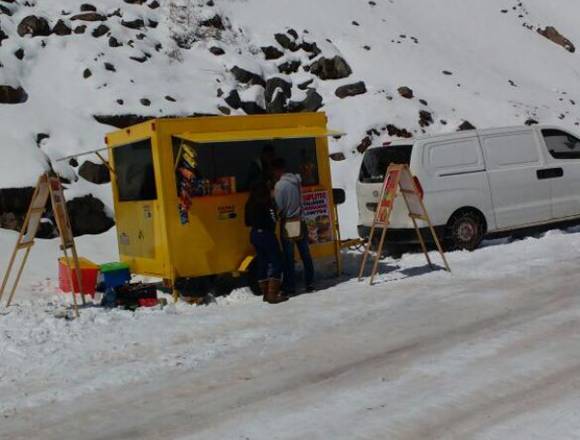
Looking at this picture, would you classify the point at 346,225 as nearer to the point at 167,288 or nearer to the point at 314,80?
the point at 167,288

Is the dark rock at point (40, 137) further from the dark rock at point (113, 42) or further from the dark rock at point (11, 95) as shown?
the dark rock at point (113, 42)

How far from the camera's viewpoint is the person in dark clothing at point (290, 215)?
996 cm

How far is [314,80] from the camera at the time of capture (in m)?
23.2

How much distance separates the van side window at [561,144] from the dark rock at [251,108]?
30.3 feet

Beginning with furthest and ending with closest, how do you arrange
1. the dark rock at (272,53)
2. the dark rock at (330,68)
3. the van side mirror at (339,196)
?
1. the dark rock at (272,53)
2. the dark rock at (330,68)
3. the van side mirror at (339,196)

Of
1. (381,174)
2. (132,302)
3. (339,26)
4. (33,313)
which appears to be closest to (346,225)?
(381,174)

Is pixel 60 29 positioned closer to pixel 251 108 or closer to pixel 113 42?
pixel 113 42

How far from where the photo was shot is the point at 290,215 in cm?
1001

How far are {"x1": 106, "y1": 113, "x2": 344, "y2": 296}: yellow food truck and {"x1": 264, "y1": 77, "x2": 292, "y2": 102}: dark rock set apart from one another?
10640 millimetres

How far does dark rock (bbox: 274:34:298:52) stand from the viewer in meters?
24.4

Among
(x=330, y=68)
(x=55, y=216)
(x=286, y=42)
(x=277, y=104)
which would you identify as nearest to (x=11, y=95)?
(x=277, y=104)

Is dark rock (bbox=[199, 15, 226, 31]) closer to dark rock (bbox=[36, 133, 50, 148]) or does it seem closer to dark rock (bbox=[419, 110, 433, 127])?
dark rock (bbox=[419, 110, 433, 127])

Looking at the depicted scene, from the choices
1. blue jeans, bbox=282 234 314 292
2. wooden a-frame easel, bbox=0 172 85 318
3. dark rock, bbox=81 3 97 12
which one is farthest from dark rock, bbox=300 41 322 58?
wooden a-frame easel, bbox=0 172 85 318

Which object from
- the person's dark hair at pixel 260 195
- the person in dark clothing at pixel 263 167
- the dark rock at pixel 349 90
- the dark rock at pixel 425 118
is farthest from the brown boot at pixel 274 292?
the dark rock at pixel 349 90
